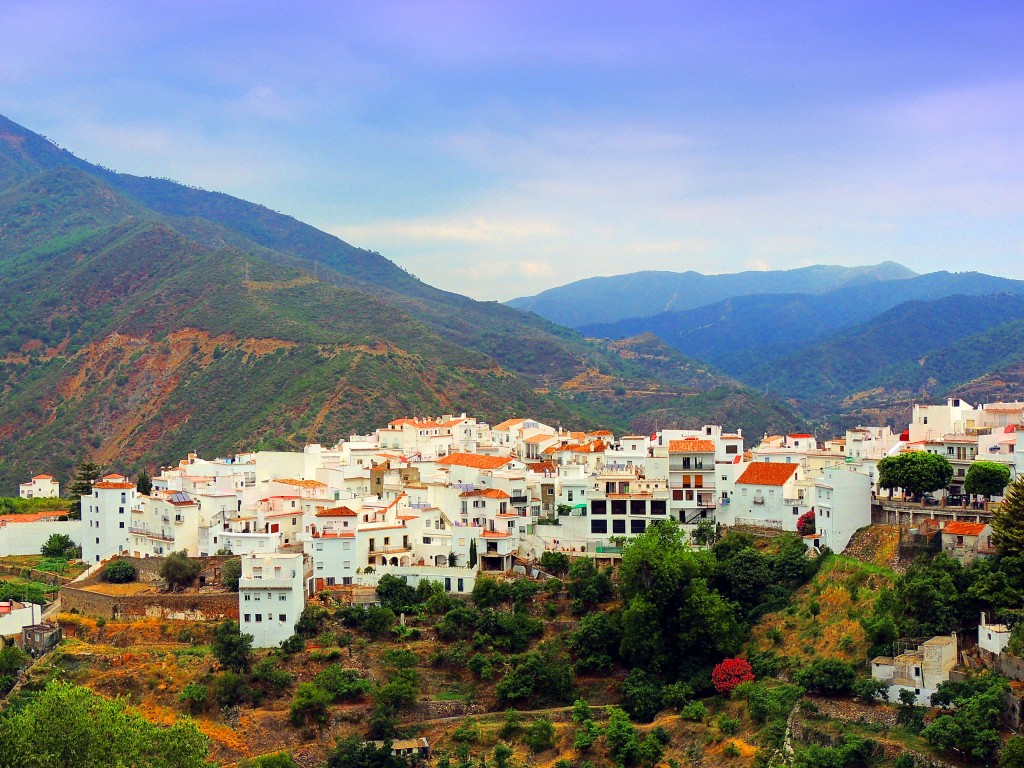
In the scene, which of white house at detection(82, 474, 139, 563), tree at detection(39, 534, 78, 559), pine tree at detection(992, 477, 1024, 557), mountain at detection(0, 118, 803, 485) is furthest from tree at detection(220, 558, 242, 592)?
mountain at detection(0, 118, 803, 485)

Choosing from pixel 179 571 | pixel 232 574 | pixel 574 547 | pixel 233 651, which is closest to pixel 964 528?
pixel 574 547

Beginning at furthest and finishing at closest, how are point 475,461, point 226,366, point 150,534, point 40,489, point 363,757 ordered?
point 226,366 → point 40,489 → point 475,461 → point 150,534 → point 363,757

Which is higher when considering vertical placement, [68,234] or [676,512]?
[68,234]

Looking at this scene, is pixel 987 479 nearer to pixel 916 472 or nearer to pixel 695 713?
pixel 916 472

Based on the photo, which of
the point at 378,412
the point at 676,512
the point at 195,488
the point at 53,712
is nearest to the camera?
the point at 53,712

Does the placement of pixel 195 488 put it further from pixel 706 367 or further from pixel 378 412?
pixel 706 367

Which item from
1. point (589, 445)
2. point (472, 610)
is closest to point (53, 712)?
point (472, 610)

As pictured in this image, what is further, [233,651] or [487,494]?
[487,494]
